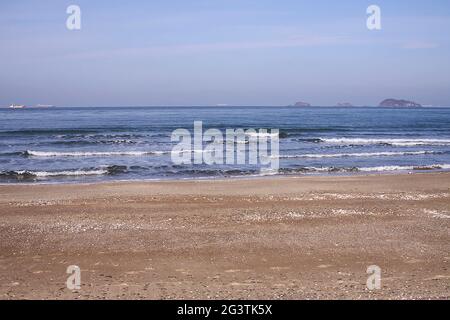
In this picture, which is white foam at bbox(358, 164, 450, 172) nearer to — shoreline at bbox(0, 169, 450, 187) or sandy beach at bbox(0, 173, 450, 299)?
shoreline at bbox(0, 169, 450, 187)

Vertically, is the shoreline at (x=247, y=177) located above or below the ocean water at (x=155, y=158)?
below

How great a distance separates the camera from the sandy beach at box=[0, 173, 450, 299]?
7.02 meters

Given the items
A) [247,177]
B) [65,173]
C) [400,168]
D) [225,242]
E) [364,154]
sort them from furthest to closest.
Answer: [364,154] < [400,168] < [65,173] < [247,177] < [225,242]

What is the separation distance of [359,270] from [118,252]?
4383 millimetres

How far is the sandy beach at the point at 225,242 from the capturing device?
7.02m

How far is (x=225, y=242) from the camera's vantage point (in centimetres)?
963

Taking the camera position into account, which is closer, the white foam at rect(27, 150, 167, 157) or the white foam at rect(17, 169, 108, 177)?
the white foam at rect(17, 169, 108, 177)

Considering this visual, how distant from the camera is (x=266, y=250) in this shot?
9.09 m
